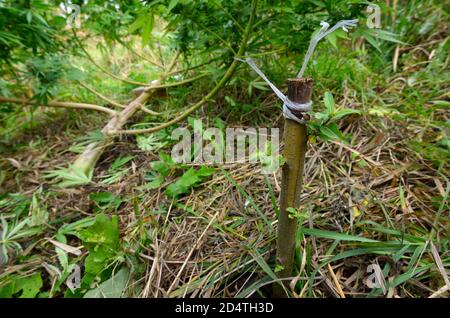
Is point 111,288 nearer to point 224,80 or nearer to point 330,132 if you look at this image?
point 330,132

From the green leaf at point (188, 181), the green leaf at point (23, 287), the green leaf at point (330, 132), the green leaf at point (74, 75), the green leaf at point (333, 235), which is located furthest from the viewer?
the green leaf at point (74, 75)

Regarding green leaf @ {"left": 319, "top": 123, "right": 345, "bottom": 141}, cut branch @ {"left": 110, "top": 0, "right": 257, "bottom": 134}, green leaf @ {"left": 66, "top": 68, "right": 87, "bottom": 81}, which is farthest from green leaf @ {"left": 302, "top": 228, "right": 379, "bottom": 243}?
green leaf @ {"left": 66, "top": 68, "right": 87, "bottom": 81}

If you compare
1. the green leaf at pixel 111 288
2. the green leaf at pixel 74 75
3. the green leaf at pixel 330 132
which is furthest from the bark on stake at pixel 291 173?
the green leaf at pixel 74 75

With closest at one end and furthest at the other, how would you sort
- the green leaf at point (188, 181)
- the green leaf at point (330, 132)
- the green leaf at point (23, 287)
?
1. the green leaf at point (330, 132)
2. the green leaf at point (23, 287)
3. the green leaf at point (188, 181)

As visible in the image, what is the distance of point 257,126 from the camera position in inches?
46.7

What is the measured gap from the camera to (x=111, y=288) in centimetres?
76

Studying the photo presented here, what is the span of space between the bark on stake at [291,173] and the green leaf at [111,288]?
15.9 inches

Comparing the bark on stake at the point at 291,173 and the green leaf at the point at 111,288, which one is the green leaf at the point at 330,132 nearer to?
the bark on stake at the point at 291,173

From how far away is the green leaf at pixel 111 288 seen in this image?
0.75 m

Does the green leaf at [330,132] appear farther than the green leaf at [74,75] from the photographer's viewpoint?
No

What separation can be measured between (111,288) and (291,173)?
1.85 feet
